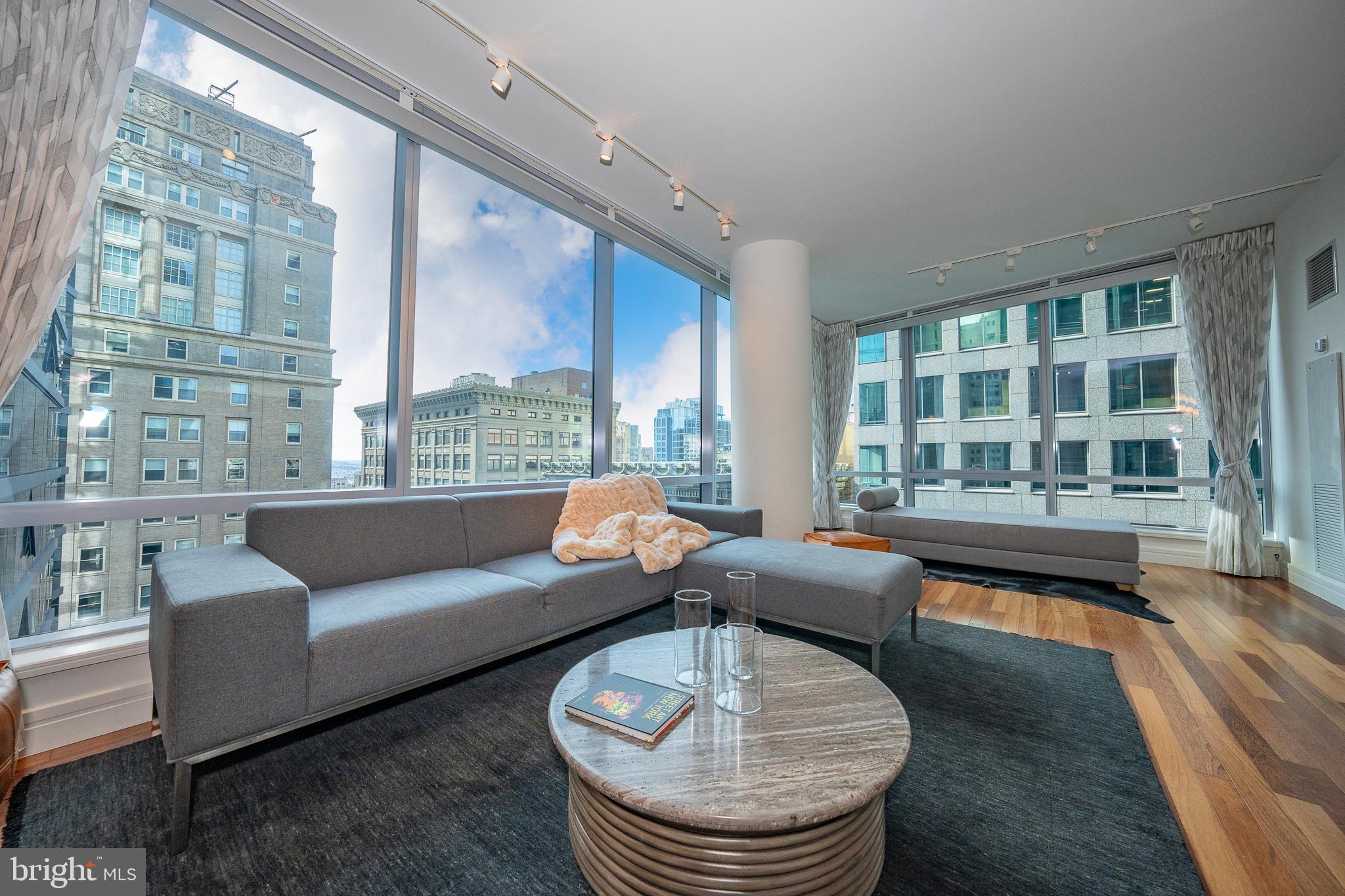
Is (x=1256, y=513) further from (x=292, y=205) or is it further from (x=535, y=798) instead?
(x=292, y=205)

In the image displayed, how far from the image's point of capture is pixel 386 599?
186cm

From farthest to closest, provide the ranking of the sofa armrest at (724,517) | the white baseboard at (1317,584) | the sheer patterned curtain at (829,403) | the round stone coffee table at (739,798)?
the sheer patterned curtain at (829,403)
the sofa armrest at (724,517)
the white baseboard at (1317,584)
the round stone coffee table at (739,798)

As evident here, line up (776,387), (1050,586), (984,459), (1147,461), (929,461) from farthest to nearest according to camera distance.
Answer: (929,461) → (984,459) → (1147,461) → (776,387) → (1050,586)

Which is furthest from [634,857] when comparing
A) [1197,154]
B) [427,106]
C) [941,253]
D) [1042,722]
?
[941,253]

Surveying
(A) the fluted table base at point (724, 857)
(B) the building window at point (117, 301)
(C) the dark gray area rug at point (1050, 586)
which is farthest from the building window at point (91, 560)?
(C) the dark gray area rug at point (1050, 586)

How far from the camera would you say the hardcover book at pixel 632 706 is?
1.10m

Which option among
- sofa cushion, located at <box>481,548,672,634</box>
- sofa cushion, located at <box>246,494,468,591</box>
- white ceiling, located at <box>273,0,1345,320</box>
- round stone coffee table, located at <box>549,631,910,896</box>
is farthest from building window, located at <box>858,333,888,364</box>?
round stone coffee table, located at <box>549,631,910,896</box>

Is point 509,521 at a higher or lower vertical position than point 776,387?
lower

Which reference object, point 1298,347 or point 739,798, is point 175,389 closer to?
point 739,798

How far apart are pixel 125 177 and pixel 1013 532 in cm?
562

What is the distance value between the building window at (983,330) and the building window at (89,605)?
700 cm

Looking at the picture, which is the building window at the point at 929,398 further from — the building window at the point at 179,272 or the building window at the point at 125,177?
the building window at the point at 125,177

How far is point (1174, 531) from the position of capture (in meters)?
4.40

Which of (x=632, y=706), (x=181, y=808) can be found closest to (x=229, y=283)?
(x=181, y=808)
